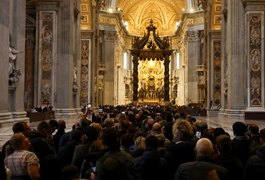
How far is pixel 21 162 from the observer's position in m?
4.21

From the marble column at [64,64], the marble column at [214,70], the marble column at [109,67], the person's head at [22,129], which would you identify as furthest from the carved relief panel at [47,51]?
the marble column at [109,67]

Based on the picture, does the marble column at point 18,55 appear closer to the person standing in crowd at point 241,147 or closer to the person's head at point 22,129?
the person's head at point 22,129

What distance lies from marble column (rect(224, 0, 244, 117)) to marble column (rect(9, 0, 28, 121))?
9777 mm

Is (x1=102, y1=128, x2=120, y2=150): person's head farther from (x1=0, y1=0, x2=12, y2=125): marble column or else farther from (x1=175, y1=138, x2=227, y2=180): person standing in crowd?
(x1=0, y1=0, x2=12, y2=125): marble column

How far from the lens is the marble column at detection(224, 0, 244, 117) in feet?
61.8

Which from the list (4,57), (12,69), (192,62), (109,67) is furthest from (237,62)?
(109,67)

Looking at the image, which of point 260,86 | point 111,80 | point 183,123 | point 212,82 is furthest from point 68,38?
point 111,80

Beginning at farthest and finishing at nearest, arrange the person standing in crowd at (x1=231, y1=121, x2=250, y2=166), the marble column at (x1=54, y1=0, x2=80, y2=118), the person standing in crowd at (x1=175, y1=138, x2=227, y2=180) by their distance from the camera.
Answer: the marble column at (x1=54, y1=0, x2=80, y2=118) → the person standing in crowd at (x1=231, y1=121, x2=250, y2=166) → the person standing in crowd at (x1=175, y1=138, x2=227, y2=180)

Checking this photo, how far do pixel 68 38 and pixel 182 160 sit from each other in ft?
50.6

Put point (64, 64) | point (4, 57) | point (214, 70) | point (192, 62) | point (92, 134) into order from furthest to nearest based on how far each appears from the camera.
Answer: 1. point (192, 62)
2. point (214, 70)
3. point (64, 64)
4. point (4, 57)
5. point (92, 134)

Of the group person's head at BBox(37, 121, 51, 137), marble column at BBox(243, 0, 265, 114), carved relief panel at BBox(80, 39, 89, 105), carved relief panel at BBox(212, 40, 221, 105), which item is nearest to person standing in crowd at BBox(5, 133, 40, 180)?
person's head at BBox(37, 121, 51, 137)

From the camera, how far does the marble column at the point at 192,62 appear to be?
45.4m

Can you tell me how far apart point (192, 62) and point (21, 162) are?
138 feet

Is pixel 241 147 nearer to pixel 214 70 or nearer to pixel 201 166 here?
pixel 201 166
